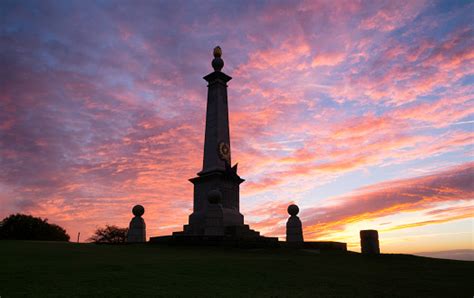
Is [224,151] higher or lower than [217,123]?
lower

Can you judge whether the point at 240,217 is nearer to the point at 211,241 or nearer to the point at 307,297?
the point at 211,241

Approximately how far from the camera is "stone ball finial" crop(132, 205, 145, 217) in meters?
23.2

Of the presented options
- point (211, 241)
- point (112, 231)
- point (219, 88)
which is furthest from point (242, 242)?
point (112, 231)

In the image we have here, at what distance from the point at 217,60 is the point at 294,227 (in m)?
14.3

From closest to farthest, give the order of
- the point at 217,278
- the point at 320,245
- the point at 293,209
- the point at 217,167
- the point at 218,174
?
the point at 217,278, the point at 320,245, the point at 293,209, the point at 218,174, the point at 217,167

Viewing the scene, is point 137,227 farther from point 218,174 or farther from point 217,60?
point 217,60

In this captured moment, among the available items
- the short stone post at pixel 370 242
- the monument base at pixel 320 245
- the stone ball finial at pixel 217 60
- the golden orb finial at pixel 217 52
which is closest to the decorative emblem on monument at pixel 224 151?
the stone ball finial at pixel 217 60

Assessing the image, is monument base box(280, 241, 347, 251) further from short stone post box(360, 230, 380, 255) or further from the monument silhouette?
short stone post box(360, 230, 380, 255)

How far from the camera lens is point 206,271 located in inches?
378

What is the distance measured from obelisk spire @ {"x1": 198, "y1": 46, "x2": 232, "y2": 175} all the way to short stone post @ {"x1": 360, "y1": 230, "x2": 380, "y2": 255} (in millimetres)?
11273

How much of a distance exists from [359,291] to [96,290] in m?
5.82

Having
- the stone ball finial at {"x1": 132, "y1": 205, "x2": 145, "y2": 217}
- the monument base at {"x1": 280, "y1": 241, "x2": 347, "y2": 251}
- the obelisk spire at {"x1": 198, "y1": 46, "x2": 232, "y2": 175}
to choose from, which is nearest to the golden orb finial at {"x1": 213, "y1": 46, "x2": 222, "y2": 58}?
the obelisk spire at {"x1": 198, "y1": 46, "x2": 232, "y2": 175}

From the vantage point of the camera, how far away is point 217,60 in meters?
28.5

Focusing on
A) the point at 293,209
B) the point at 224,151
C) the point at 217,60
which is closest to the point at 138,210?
the point at 224,151
